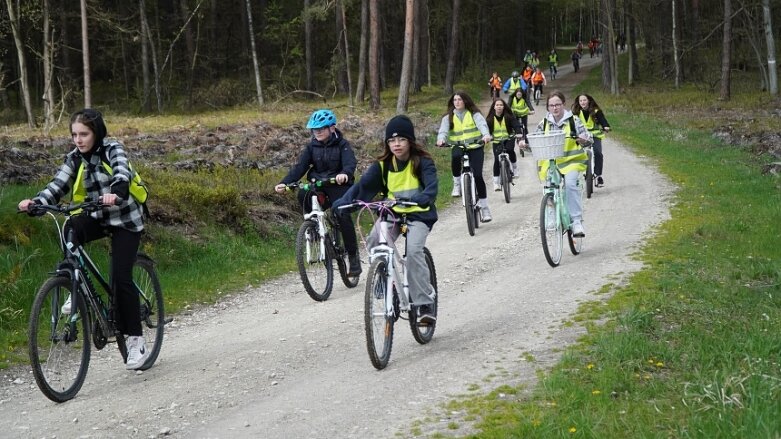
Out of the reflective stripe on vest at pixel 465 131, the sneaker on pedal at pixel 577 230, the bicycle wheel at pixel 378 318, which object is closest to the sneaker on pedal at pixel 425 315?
the bicycle wheel at pixel 378 318

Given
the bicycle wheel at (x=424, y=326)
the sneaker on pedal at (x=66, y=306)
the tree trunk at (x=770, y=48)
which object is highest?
the tree trunk at (x=770, y=48)

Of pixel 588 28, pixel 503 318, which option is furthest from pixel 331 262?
pixel 588 28

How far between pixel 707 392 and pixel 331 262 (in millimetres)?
5507

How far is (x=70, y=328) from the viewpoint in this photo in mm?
6531

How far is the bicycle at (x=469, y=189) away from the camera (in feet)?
44.1

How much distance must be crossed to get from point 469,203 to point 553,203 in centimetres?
279

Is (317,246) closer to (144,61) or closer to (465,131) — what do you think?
(465,131)

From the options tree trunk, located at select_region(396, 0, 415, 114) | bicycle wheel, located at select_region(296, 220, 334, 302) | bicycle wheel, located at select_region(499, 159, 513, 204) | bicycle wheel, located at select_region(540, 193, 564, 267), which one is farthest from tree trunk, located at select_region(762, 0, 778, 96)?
bicycle wheel, located at select_region(296, 220, 334, 302)

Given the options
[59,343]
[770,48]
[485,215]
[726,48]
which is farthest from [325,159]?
[770,48]

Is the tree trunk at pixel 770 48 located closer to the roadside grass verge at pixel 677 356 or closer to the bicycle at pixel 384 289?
the roadside grass verge at pixel 677 356

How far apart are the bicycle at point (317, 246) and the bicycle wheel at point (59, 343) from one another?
312 centimetres

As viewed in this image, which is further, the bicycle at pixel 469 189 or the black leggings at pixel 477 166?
the black leggings at pixel 477 166

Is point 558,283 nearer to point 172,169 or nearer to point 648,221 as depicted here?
point 648,221

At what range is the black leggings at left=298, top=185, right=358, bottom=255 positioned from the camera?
387 inches
